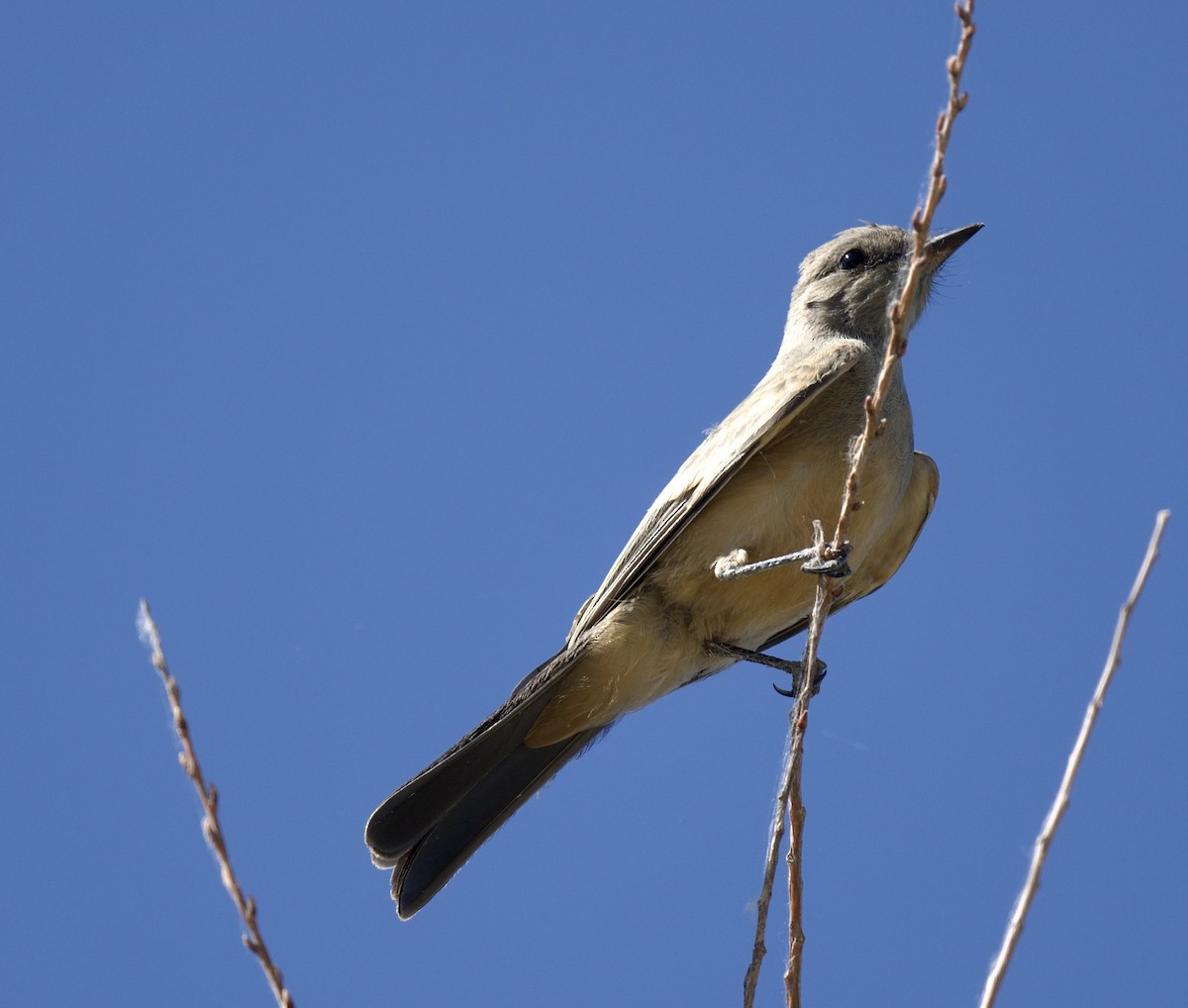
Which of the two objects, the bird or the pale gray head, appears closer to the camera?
the bird

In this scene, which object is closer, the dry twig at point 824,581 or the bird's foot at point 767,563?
the dry twig at point 824,581

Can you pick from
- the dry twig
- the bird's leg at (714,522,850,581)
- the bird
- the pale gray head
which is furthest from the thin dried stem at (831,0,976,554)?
the pale gray head

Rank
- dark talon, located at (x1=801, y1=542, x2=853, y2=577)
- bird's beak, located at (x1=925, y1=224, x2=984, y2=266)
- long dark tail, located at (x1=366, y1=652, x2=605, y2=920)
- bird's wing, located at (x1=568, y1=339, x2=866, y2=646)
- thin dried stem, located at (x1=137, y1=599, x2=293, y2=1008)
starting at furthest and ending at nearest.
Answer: bird's beak, located at (x1=925, y1=224, x2=984, y2=266) < bird's wing, located at (x1=568, y1=339, x2=866, y2=646) < long dark tail, located at (x1=366, y1=652, x2=605, y2=920) < dark talon, located at (x1=801, y1=542, x2=853, y2=577) < thin dried stem, located at (x1=137, y1=599, x2=293, y2=1008)

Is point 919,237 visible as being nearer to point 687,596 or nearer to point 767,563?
point 767,563

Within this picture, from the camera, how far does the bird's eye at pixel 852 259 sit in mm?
6062

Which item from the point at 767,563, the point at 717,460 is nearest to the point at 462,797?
the point at 767,563

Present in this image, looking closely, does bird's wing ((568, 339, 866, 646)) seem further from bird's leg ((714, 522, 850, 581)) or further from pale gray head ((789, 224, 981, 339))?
pale gray head ((789, 224, 981, 339))

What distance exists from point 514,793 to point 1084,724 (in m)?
2.96

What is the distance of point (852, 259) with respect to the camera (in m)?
6.08

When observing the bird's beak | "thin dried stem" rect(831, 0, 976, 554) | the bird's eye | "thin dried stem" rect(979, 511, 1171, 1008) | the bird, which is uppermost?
the bird's eye

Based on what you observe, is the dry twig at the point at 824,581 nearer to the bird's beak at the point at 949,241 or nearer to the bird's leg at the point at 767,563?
the bird's leg at the point at 767,563

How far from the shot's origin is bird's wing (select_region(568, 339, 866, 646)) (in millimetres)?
4781

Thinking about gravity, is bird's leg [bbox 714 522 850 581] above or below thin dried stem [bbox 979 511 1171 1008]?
above

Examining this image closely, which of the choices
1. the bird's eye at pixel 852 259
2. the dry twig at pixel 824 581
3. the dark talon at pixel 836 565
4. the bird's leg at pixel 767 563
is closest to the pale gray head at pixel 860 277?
the bird's eye at pixel 852 259
